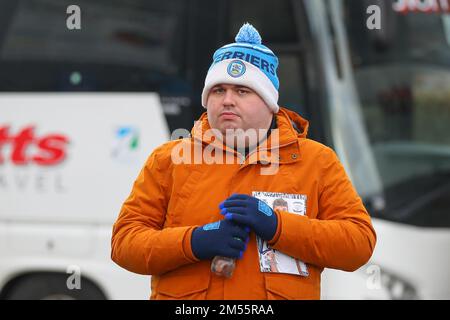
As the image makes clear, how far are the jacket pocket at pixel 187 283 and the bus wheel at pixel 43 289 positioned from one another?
3.05 metres

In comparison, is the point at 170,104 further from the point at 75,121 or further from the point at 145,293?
the point at 145,293

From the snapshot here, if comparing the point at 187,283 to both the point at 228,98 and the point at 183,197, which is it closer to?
the point at 183,197

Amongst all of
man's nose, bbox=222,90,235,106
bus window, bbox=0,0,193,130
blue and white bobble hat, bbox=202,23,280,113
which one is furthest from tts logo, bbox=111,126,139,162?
man's nose, bbox=222,90,235,106

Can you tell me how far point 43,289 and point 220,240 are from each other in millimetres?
3427

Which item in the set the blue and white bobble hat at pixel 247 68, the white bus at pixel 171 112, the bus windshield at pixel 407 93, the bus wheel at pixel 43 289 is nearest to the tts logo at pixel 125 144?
the white bus at pixel 171 112

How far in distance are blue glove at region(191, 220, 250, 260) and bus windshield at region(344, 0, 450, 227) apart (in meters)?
2.83

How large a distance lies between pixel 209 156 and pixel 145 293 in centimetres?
283

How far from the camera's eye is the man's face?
2387 mm

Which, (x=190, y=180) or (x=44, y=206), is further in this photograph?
(x=44, y=206)

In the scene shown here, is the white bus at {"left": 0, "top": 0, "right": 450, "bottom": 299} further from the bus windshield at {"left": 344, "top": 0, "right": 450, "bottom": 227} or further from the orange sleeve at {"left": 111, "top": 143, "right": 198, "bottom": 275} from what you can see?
the orange sleeve at {"left": 111, "top": 143, "right": 198, "bottom": 275}

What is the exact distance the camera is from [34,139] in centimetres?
523

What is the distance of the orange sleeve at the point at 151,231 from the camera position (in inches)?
90.6

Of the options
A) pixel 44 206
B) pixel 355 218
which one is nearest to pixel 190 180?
pixel 355 218

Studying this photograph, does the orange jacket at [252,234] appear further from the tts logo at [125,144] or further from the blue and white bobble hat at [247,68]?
the tts logo at [125,144]
